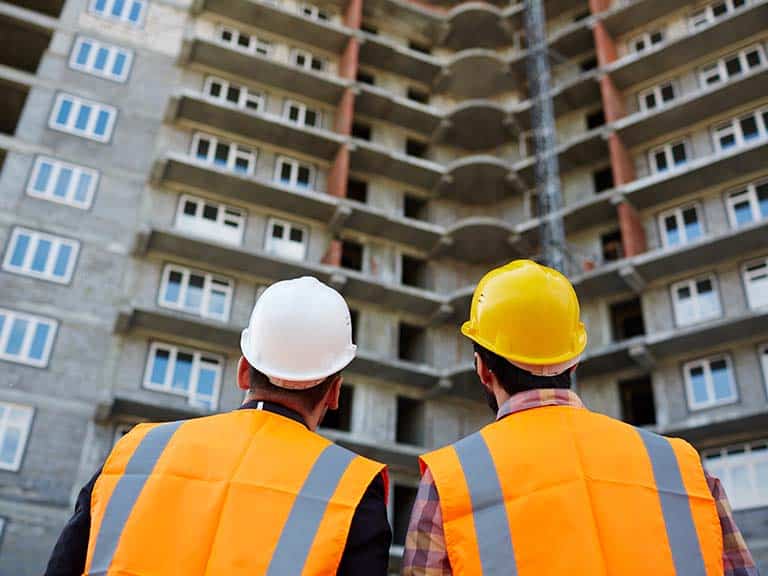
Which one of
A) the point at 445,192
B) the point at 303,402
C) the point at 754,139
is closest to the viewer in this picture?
the point at 303,402

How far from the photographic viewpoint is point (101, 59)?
83.8 feet

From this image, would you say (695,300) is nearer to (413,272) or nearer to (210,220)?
(413,272)

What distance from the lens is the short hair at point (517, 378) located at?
338cm

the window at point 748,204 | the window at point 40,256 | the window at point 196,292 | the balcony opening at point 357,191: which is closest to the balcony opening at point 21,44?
the window at point 40,256

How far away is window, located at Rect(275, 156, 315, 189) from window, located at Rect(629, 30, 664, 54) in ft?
40.1

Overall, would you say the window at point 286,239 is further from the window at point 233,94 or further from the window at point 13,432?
the window at point 13,432

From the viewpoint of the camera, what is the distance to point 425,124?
2978 cm

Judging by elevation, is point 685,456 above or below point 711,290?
below

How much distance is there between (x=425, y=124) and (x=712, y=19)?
10.3 metres

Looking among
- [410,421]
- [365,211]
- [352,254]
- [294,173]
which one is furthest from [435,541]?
[294,173]

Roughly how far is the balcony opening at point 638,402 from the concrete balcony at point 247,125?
39.6 feet

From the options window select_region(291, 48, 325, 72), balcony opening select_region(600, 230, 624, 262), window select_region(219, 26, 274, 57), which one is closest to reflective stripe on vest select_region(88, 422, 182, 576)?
balcony opening select_region(600, 230, 624, 262)

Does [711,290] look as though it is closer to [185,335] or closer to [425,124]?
[425,124]

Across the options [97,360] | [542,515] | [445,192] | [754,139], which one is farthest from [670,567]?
[445,192]
